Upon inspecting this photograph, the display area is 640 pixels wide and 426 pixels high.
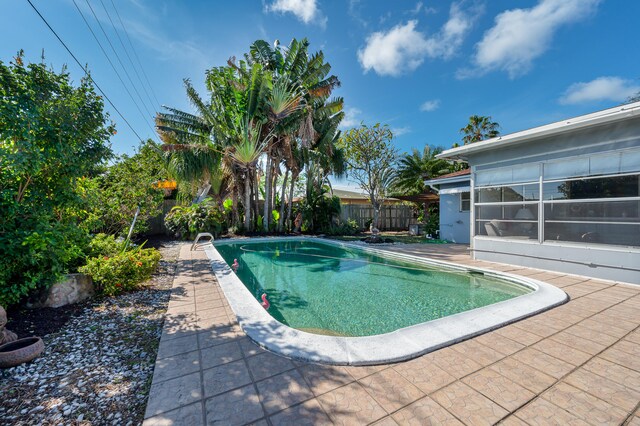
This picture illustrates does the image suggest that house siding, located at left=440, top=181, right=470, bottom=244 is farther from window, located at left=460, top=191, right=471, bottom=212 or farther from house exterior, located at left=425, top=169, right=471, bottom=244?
window, located at left=460, top=191, right=471, bottom=212

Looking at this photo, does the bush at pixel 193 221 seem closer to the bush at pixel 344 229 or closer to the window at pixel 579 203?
the bush at pixel 344 229

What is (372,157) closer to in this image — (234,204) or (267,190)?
(267,190)

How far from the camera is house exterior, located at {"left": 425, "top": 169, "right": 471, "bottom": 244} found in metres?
12.8

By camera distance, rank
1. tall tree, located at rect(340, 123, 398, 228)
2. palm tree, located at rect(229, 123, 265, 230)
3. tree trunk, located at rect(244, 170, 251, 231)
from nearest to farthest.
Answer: palm tree, located at rect(229, 123, 265, 230)
tree trunk, located at rect(244, 170, 251, 231)
tall tree, located at rect(340, 123, 398, 228)

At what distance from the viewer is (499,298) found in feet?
18.0

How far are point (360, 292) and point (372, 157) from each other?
15.4 metres

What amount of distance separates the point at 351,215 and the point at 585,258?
569 inches

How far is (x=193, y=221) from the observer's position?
13.8 metres

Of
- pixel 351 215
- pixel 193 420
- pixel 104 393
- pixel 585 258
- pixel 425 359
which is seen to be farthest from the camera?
pixel 351 215

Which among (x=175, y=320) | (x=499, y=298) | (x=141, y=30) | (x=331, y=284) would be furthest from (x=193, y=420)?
(x=141, y=30)

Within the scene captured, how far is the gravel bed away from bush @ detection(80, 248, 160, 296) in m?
0.80

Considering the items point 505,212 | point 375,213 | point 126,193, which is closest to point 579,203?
point 505,212

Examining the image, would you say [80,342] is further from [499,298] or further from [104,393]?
[499,298]

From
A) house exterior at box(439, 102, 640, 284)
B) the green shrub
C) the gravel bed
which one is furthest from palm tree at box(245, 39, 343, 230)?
the gravel bed
